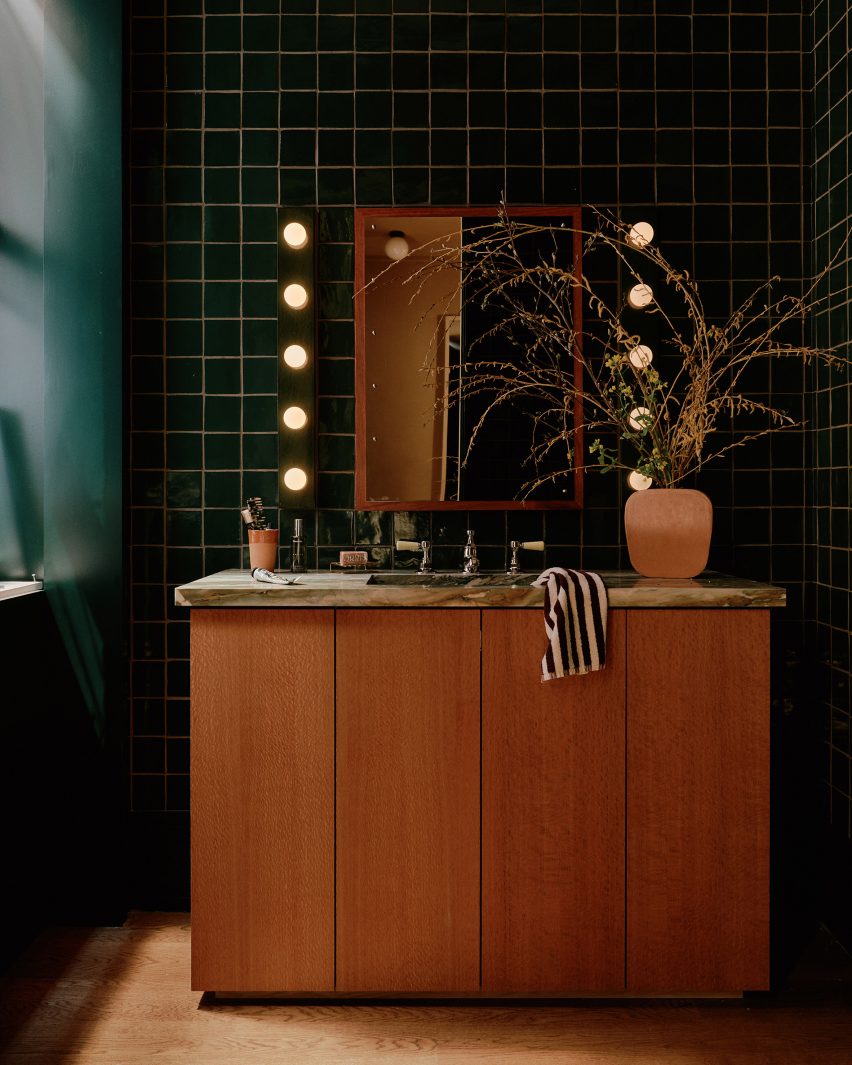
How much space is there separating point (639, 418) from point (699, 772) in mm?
893

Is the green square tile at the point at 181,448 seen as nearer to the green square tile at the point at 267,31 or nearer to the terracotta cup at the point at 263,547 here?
the terracotta cup at the point at 263,547

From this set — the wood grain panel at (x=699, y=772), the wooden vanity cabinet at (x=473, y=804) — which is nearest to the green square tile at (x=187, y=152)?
the wooden vanity cabinet at (x=473, y=804)

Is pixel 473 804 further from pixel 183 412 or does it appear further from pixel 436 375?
pixel 183 412

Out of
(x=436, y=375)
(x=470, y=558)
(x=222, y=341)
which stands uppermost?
(x=222, y=341)

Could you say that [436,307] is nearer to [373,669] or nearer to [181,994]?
[373,669]

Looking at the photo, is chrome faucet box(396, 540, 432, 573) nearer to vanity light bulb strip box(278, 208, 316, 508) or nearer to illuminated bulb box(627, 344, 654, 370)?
vanity light bulb strip box(278, 208, 316, 508)

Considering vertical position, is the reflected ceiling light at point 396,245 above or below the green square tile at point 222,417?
above

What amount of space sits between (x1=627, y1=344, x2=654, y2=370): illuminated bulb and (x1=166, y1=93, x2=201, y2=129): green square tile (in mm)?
1462

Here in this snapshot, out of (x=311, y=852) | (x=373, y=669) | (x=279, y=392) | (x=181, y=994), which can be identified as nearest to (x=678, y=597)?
(x=373, y=669)

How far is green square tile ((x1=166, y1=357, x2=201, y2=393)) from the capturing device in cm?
240

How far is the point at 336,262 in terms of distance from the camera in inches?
93.9

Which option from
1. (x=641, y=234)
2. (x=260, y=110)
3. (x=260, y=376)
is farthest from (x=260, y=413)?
(x=641, y=234)

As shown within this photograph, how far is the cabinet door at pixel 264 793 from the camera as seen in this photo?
1.88 m

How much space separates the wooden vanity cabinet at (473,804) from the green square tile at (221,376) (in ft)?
2.69
